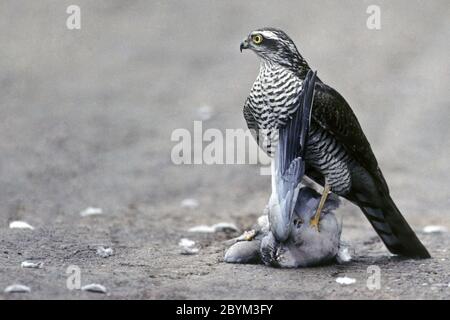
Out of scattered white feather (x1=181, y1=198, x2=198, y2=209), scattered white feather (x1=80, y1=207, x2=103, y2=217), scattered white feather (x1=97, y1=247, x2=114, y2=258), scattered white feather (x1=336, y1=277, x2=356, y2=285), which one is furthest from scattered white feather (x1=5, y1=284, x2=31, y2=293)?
scattered white feather (x1=181, y1=198, x2=198, y2=209)

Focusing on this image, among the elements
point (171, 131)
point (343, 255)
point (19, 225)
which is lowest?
Result: point (343, 255)

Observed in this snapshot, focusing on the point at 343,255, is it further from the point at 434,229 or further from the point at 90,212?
the point at 90,212

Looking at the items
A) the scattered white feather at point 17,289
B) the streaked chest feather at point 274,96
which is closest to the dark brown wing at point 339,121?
the streaked chest feather at point 274,96

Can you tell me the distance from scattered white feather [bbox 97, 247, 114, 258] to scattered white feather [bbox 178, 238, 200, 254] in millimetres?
603

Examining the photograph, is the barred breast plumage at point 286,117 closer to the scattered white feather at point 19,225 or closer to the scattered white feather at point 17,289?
the scattered white feather at point 17,289

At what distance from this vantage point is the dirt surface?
5.71m

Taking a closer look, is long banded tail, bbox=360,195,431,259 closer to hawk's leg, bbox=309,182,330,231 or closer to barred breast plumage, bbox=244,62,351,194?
barred breast plumage, bbox=244,62,351,194

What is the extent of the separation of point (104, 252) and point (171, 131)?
207 inches

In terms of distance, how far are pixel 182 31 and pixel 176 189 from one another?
5.44 m

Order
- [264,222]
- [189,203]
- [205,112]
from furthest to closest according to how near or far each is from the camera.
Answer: [205,112]
[189,203]
[264,222]

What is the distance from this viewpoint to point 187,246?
6938 millimetres

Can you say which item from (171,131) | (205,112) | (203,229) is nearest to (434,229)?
(203,229)

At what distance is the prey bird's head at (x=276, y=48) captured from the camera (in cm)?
608

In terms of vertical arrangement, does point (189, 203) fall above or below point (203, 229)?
above
